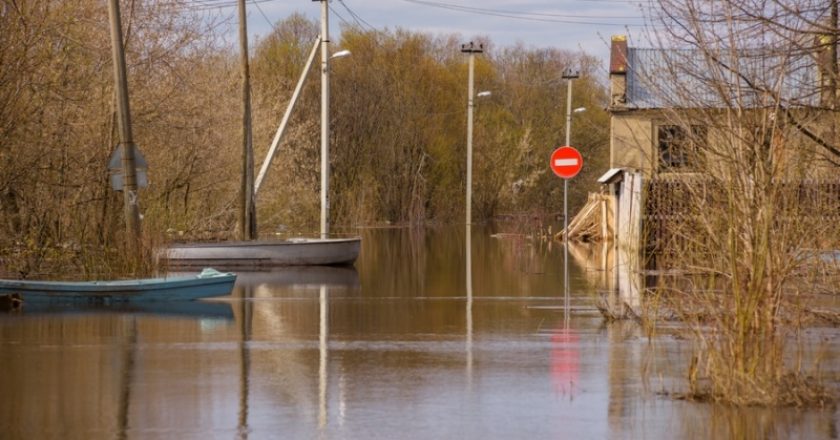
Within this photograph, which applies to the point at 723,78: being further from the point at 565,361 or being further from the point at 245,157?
the point at 245,157

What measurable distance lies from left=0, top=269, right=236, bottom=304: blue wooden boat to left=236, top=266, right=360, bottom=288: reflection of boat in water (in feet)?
15.4

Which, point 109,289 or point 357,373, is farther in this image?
point 109,289

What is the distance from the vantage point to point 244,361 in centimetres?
1352

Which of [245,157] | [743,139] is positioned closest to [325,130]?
[245,157]

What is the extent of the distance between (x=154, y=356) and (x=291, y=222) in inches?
1308

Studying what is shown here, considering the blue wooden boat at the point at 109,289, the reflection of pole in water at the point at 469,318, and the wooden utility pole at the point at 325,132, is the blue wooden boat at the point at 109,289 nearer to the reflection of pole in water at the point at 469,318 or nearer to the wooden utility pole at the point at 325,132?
the reflection of pole in water at the point at 469,318

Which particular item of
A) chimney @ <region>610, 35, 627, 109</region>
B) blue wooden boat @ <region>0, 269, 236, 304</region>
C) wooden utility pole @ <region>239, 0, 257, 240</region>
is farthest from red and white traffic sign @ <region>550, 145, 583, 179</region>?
chimney @ <region>610, 35, 627, 109</region>

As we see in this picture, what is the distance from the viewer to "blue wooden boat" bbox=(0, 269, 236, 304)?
1941 centimetres

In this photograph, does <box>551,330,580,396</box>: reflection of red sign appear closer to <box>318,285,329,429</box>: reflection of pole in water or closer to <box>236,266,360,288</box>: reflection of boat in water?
<box>318,285,329,429</box>: reflection of pole in water

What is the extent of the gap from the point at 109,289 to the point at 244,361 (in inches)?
260

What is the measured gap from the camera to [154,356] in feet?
45.4

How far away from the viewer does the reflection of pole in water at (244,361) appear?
9930 millimetres

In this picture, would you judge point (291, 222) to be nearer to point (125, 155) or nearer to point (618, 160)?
point (618, 160)

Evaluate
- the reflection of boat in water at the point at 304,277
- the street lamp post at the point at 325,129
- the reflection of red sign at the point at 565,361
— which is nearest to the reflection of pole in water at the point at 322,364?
the reflection of red sign at the point at 565,361
